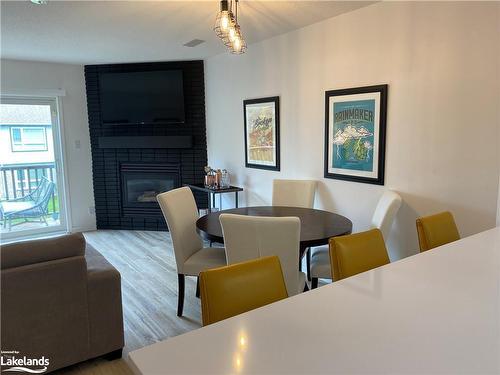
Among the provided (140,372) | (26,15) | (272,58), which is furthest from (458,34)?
(26,15)

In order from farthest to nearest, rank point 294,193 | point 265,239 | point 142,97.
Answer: point 142,97 → point 294,193 → point 265,239

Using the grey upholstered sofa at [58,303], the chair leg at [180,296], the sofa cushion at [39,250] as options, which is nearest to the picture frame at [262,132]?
the chair leg at [180,296]

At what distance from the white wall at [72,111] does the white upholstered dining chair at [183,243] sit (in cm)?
325

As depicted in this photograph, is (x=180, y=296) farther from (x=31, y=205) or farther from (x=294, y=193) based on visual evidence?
(x=31, y=205)

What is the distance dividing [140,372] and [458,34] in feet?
8.87

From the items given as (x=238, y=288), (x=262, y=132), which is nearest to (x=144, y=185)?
(x=262, y=132)

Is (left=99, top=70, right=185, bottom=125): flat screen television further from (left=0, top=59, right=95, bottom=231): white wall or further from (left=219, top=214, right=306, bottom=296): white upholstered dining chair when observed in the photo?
(left=219, top=214, right=306, bottom=296): white upholstered dining chair

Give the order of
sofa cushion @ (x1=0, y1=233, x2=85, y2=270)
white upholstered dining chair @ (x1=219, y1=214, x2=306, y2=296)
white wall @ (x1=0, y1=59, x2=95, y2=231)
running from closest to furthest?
1. sofa cushion @ (x1=0, y1=233, x2=85, y2=270)
2. white upholstered dining chair @ (x1=219, y1=214, x2=306, y2=296)
3. white wall @ (x1=0, y1=59, x2=95, y2=231)

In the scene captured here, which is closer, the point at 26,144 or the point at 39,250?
the point at 39,250

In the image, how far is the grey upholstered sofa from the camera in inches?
78.1

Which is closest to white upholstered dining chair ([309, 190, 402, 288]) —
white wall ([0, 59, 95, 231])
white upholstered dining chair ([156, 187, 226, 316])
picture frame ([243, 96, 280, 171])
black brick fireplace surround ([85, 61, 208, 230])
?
white upholstered dining chair ([156, 187, 226, 316])

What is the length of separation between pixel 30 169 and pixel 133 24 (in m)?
3.23

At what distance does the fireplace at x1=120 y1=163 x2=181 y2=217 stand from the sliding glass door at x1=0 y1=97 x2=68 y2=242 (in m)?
0.93

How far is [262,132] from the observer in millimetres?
4258
